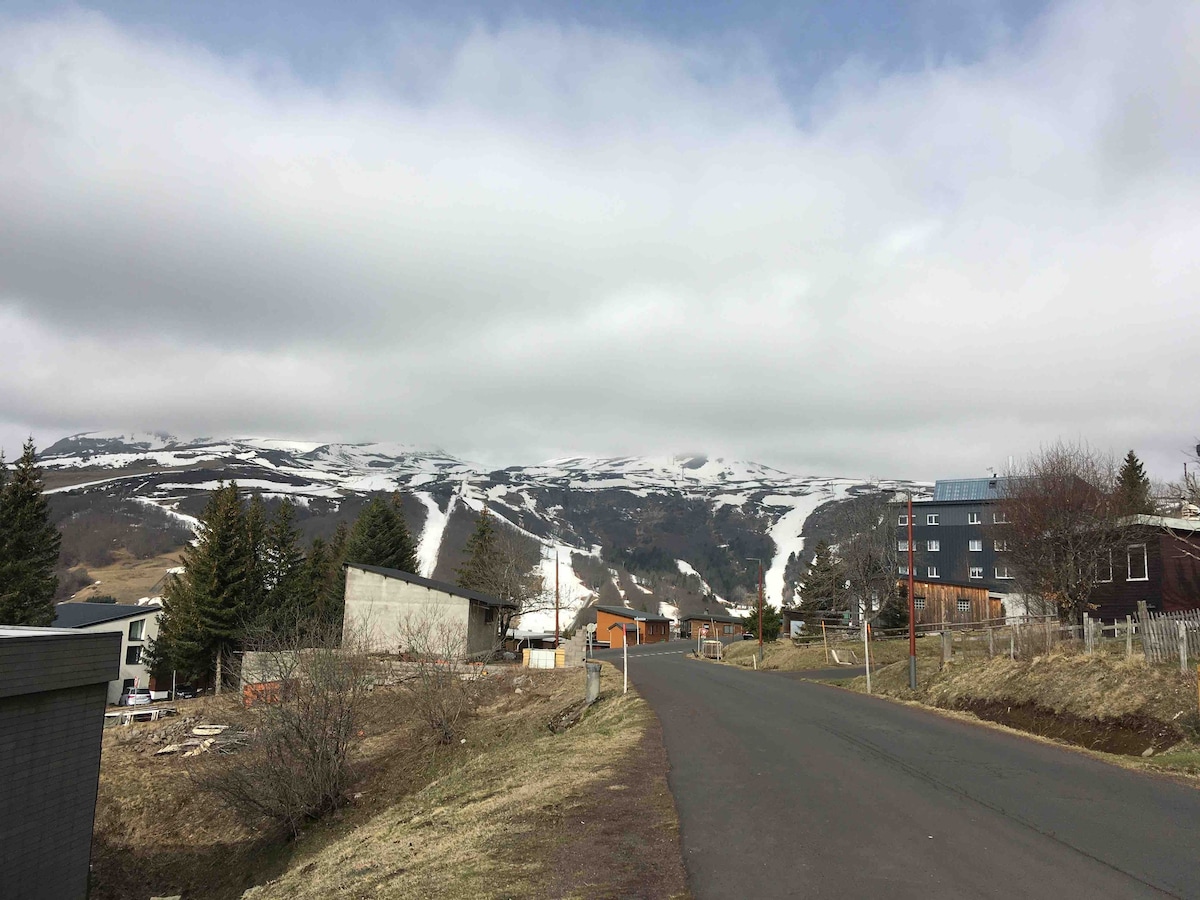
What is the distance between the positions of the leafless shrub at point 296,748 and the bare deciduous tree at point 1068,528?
26.0 m

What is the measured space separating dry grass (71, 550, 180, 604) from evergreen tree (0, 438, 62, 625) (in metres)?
102

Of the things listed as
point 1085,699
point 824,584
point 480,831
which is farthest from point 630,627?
point 480,831

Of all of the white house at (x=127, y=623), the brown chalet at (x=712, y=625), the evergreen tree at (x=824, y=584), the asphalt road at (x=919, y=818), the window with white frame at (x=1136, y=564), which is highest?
the window with white frame at (x=1136, y=564)

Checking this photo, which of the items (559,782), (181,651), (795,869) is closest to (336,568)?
(181,651)

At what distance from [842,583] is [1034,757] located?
2003 inches

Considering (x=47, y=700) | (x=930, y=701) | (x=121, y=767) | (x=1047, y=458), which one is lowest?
(x=121, y=767)

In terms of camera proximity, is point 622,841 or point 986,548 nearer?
point 622,841

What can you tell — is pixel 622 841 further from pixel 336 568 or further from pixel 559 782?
pixel 336 568

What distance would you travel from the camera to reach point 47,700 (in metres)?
13.9

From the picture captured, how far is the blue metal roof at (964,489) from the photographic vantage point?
97.0 metres

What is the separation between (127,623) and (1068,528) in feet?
231

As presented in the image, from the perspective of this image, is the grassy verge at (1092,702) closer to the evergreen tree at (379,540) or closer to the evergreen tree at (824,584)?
the evergreen tree at (824,584)

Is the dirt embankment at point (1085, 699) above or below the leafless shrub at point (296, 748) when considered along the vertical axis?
above

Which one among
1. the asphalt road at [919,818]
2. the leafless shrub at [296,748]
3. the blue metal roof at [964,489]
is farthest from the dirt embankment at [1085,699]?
the blue metal roof at [964,489]
